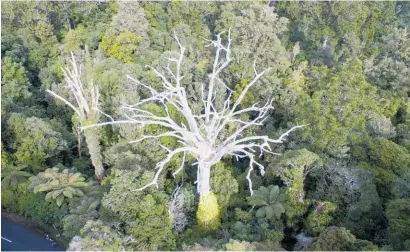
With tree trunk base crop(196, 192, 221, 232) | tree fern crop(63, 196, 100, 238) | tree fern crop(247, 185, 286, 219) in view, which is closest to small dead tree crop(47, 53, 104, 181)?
tree fern crop(63, 196, 100, 238)

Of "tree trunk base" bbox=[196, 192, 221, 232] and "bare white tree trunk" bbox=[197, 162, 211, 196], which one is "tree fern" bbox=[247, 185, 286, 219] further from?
"bare white tree trunk" bbox=[197, 162, 211, 196]

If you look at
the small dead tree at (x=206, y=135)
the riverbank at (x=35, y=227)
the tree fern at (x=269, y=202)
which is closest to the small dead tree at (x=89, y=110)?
the small dead tree at (x=206, y=135)

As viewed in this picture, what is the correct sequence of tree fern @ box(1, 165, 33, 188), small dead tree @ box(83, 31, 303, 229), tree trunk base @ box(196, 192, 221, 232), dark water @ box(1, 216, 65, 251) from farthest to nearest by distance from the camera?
tree fern @ box(1, 165, 33, 188) → dark water @ box(1, 216, 65, 251) → tree trunk base @ box(196, 192, 221, 232) → small dead tree @ box(83, 31, 303, 229)

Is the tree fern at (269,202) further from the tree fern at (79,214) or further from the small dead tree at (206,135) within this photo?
the tree fern at (79,214)

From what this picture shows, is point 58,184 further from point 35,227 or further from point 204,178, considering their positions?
point 204,178

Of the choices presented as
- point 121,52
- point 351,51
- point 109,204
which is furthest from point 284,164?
point 351,51

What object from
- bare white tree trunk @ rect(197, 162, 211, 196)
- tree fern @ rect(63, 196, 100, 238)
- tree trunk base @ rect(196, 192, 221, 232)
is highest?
bare white tree trunk @ rect(197, 162, 211, 196)

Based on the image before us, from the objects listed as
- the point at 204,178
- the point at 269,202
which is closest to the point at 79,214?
the point at 204,178
